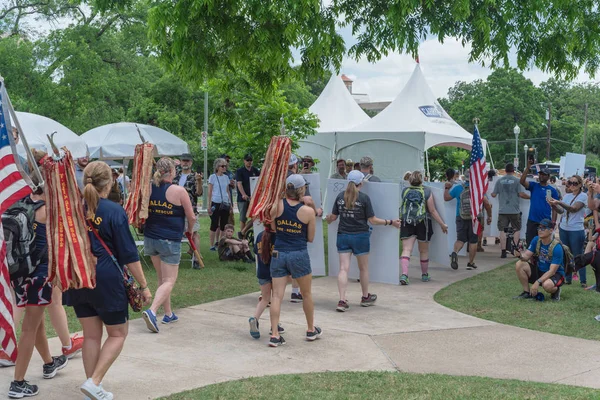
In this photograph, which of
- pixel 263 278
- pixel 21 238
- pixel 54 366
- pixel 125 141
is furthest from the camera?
pixel 125 141

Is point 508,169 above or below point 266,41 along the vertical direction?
below

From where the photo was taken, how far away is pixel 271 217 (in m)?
7.41

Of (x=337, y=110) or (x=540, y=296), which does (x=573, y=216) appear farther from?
(x=337, y=110)

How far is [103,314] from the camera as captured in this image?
17.1 feet

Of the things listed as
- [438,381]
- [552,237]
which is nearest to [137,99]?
[552,237]

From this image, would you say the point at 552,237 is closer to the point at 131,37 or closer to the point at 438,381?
the point at 438,381

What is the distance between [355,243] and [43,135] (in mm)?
7311

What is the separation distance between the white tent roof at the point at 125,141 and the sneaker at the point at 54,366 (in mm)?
8481

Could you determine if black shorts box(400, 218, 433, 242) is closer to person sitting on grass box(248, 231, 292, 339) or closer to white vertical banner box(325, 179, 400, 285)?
white vertical banner box(325, 179, 400, 285)

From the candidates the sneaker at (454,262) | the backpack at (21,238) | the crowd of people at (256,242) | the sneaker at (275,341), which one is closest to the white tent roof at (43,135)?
the crowd of people at (256,242)

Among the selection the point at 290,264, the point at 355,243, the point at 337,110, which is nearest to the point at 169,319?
the point at 290,264

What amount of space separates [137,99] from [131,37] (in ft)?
13.2

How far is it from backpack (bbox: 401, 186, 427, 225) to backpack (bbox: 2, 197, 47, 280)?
23.3 feet

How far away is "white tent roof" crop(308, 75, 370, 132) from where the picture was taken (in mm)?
24141
